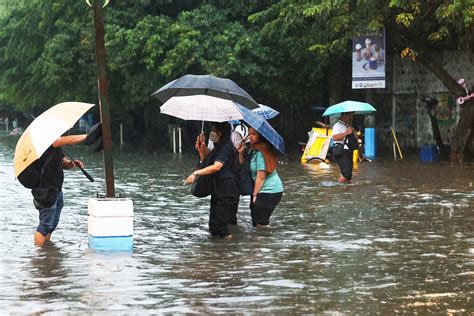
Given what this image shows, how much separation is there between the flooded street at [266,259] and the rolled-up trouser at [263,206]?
0.82 feet

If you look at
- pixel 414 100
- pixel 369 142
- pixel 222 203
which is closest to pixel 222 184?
pixel 222 203

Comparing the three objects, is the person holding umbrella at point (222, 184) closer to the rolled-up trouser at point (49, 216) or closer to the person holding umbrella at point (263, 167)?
the person holding umbrella at point (263, 167)

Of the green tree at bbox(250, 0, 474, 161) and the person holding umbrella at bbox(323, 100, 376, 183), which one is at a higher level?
the green tree at bbox(250, 0, 474, 161)

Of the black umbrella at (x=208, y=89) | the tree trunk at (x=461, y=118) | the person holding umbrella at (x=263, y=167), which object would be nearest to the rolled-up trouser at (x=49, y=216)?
the black umbrella at (x=208, y=89)

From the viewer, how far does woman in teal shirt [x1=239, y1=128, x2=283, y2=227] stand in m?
13.0

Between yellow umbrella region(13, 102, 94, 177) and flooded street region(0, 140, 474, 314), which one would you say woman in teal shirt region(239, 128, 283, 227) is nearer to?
flooded street region(0, 140, 474, 314)

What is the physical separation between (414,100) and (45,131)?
81.8 feet

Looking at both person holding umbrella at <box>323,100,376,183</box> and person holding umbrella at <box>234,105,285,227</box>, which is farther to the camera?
person holding umbrella at <box>323,100,376,183</box>

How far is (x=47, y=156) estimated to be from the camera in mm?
11156

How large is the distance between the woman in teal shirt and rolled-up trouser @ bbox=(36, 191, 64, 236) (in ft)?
8.96

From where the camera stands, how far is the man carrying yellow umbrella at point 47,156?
10781mm

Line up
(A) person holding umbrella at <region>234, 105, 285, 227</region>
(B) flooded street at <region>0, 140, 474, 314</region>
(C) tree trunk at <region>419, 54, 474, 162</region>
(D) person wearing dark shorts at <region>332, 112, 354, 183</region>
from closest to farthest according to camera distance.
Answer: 1. (B) flooded street at <region>0, 140, 474, 314</region>
2. (A) person holding umbrella at <region>234, 105, 285, 227</region>
3. (D) person wearing dark shorts at <region>332, 112, 354, 183</region>
4. (C) tree trunk at <region>419, 54, 474, 162</region>

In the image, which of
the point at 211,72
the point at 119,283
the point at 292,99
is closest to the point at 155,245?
the point at 119,283

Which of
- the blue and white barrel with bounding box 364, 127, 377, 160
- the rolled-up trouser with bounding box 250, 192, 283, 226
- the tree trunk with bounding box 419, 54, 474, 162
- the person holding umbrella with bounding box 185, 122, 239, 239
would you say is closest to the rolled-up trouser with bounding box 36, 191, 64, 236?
the person holding umbrella with bounding box 185, 122, 239, 239
